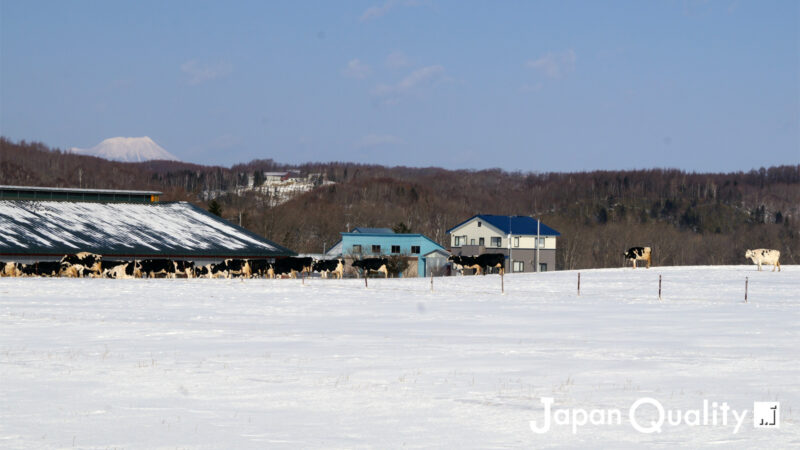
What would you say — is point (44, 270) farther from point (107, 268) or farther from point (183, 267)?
point (183, 267)

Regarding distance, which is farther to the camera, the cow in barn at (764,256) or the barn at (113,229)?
the cow in barn at (764,256)

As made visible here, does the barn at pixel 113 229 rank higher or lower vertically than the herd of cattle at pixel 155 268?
higher

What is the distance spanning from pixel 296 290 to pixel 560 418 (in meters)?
33.0

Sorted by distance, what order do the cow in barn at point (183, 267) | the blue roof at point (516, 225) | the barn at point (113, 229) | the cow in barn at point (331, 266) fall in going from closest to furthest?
the cow in barn at point (183, 267) → the barn at point (113, 229) → the cow in barn at point (331, 266) → the blue roof at point (516, 225)

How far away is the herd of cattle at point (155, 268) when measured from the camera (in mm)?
56438

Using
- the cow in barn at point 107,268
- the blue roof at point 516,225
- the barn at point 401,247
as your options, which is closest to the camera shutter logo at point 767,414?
the cow in barn at point 107,268

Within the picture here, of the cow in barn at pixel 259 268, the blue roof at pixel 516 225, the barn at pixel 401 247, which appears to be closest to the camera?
the cow in barn at pixel 259 268

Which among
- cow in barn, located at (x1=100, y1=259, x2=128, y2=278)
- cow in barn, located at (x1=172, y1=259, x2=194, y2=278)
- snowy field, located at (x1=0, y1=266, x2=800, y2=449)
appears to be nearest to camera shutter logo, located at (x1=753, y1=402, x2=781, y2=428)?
snowy field, located at (x1=0, y1=266, x2=800, y2=449)

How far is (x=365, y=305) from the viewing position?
123 ft

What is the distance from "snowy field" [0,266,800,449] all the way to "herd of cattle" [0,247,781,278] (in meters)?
19.5

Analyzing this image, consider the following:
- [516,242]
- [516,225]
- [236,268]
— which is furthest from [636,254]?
[516,225]

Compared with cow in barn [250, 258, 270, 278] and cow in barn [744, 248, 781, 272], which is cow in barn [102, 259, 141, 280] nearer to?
cow in barn [250, 258, 270, 278]

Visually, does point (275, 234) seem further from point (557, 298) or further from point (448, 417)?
point (448, 417)

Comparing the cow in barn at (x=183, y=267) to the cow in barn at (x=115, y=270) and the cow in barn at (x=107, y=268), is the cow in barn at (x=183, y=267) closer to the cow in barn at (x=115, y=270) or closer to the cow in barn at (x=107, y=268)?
the cow in barn at (x=115, y=270)
